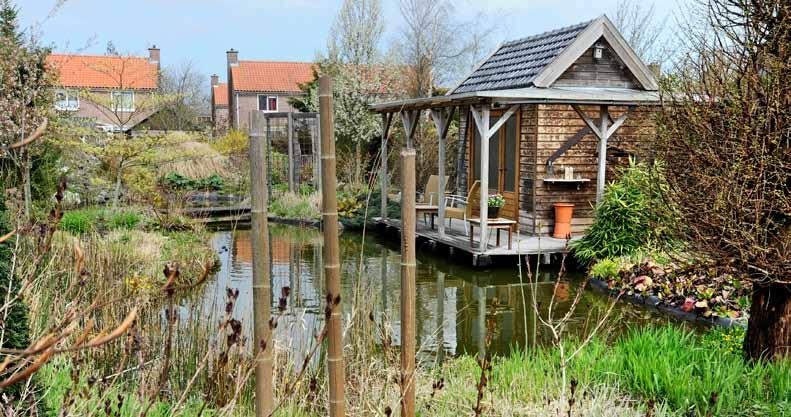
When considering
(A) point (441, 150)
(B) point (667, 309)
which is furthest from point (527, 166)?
(B) point (667, 309)

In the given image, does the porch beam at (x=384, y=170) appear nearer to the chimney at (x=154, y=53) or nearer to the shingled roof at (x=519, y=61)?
the shingled roof at (x=519, y=61)

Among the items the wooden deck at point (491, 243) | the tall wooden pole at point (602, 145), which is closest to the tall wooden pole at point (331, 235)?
the wooden deck at point (491, 243)

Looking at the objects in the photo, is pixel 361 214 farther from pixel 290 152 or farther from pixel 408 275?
pixel 408 275

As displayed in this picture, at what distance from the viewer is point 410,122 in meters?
12.0

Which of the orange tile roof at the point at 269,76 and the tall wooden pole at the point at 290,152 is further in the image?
the orange tile roof at the point at 269,76

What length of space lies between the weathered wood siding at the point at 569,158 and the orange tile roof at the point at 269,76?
2813 centimetres

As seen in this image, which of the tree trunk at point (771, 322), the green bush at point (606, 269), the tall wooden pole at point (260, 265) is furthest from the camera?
the green bush at point (606, 269)

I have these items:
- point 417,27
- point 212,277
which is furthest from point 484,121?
point 417,27

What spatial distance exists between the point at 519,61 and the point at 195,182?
8.97 meters

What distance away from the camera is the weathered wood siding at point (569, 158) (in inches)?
448

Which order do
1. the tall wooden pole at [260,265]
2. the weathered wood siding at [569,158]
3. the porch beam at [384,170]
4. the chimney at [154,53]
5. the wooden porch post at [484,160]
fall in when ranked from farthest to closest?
the chimney at [154,53]
the porch beam at [384,170]
the weathered wood siding at [569,158]
the wooden porch post at [484,160]
the tall wooden pole at [260,265]

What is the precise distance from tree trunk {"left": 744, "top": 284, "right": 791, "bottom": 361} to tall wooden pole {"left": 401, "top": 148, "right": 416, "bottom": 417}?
254cm

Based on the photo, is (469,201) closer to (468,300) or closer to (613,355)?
(468,300)

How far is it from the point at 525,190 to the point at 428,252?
6.44ft
